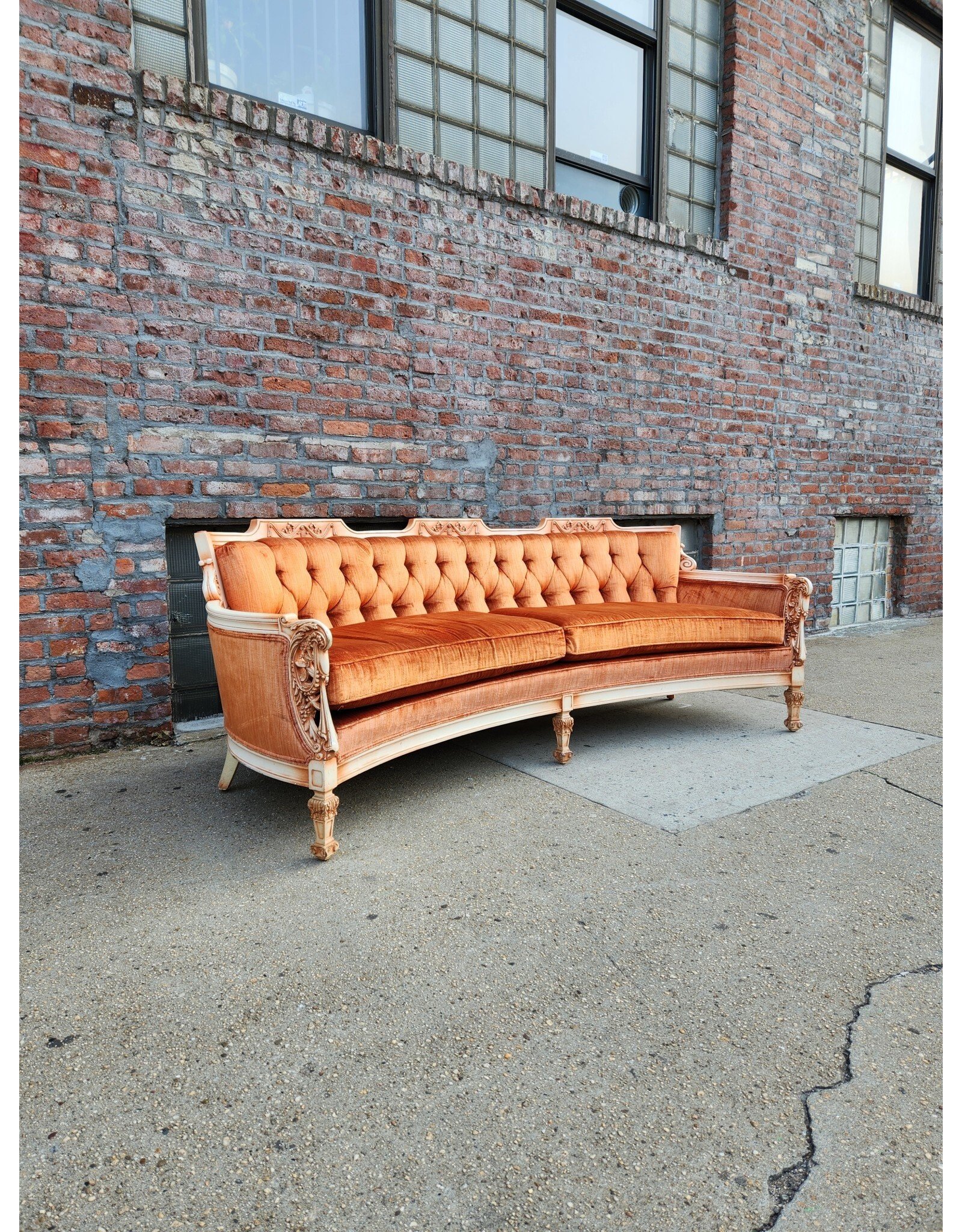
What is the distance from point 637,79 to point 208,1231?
247 inches

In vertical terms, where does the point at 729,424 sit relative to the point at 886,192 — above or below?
below

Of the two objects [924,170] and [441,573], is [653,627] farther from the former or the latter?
[924,170]

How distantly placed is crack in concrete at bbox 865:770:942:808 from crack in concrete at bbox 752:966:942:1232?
1.34 meters

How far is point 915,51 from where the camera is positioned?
7121mm

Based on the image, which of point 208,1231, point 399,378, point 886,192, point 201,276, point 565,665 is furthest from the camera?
point 886,192

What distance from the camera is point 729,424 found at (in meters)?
5.61

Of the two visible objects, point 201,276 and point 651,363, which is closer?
point 201,276

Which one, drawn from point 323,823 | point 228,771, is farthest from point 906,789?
point 228,771

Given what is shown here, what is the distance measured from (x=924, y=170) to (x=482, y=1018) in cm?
901

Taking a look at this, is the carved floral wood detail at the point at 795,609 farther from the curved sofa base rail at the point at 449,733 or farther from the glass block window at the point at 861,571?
the glass block window at the point at 861,571

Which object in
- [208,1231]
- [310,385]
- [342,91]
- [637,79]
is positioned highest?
[637,79]

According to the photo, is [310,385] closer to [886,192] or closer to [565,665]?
[565,665]

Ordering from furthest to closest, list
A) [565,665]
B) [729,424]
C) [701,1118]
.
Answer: [729,424] < [565,665] < [701,1118]

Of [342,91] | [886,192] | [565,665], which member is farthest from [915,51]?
[565,665]
